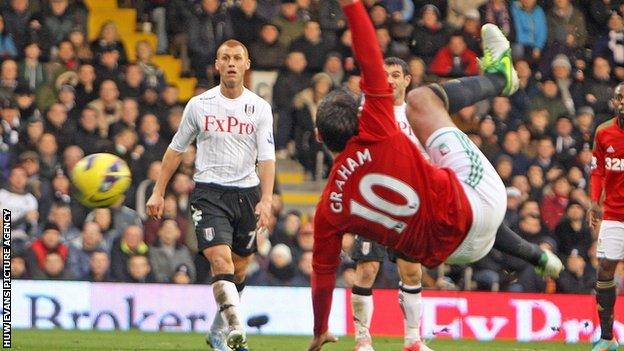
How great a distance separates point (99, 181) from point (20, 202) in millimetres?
6205

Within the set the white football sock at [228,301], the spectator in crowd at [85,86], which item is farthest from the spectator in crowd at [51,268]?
the white football sock at [228,301]

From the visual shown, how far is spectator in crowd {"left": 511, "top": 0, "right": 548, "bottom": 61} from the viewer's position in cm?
2483

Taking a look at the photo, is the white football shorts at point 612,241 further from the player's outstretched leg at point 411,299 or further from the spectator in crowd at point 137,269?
the spectator in crowd at point 137,269

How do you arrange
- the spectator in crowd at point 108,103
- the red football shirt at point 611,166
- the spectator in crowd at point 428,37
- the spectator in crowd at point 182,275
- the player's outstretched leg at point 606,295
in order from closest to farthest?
the player's outstretched leg at point 606,295, the red football shirt at point 611,166, the spectator in crowd at point 182,275, the spectator in crowd at point 108,103, the spectator in crowd at point 428,37

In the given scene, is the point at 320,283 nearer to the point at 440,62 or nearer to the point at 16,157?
the point at 16,157

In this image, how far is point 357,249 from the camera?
14492 mm

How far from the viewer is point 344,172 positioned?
987 centimetres

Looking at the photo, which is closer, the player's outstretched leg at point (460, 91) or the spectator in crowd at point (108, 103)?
the player's outstretched leg at point (460, 91)

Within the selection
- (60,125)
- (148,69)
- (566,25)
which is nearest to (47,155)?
(60,125)

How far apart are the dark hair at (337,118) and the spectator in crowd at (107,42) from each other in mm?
12762

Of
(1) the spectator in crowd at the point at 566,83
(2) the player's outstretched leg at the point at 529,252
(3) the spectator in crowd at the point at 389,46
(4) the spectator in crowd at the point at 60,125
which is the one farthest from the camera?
(1) the spectator in crowd at the point at 566,83

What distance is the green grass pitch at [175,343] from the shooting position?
1541cm

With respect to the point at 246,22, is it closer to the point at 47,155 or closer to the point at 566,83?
the point at 47,155

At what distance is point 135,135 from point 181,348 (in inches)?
235
